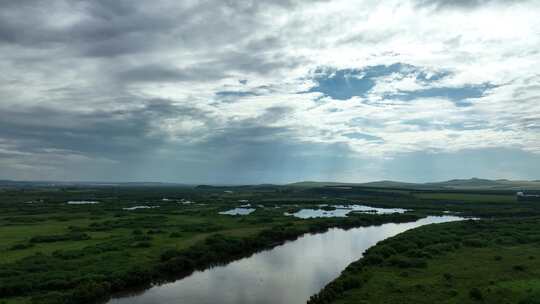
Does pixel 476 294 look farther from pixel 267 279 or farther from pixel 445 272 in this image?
pixel 267 279

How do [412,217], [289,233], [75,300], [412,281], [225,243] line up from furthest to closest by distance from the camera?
[412,217] → [289,233] → [225,243] → [412,281] → [75,300]

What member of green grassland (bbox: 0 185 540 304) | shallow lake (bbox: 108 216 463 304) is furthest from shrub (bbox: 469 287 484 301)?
shallow lake (bbox: 108 216 463 304)

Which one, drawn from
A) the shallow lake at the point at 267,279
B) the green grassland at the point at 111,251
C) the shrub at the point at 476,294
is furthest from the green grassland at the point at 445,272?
the shallow lake at the point at 267,279

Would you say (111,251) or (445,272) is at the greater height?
(445,272)

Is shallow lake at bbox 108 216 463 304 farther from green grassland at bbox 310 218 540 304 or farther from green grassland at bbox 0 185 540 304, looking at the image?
green grassland at bbox 310 218 540 304

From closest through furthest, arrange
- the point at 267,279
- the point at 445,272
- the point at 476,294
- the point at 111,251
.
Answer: the point at 476,294
the point at 445,272
the point at 267,279
the point at 111,251

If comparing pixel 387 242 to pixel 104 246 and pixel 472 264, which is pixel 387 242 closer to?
pixel 472 264

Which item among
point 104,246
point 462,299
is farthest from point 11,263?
point 462,299

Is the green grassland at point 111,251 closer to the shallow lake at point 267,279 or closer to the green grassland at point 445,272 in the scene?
the green grassland at point 445,272

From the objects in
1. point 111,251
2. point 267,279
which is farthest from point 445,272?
point 111,251
